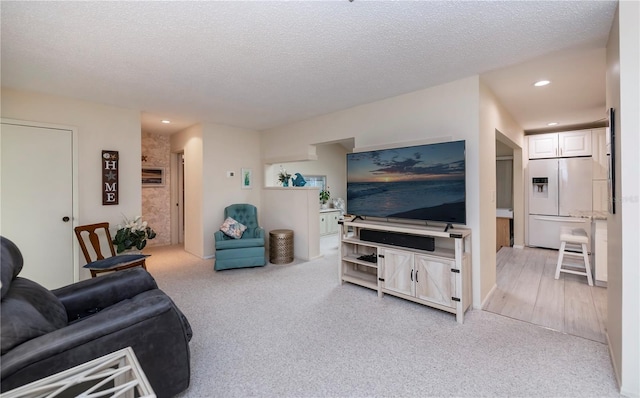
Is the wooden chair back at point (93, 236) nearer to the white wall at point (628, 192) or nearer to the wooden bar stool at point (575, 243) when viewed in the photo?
the white wall at point (628, 192)

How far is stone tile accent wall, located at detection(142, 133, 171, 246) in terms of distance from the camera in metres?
5.74

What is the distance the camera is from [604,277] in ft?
11.1

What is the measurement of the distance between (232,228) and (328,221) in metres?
3.37

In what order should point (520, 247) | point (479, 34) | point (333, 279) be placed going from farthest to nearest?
point (520, 247), point (333, 279), point (479, 34)

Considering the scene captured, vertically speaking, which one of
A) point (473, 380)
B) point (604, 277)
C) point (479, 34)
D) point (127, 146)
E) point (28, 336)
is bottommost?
point (473, 380)

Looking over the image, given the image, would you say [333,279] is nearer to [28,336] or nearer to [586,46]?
[28,336]

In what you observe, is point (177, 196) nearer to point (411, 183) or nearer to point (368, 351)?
point (411, 183)

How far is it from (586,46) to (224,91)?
3.59 m

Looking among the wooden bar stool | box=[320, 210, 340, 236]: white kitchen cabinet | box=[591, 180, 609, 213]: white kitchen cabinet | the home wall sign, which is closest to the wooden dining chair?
the home wall sign

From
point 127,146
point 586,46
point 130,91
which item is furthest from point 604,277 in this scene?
point 127,146

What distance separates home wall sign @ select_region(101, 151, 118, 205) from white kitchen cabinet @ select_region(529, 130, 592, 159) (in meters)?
7.58

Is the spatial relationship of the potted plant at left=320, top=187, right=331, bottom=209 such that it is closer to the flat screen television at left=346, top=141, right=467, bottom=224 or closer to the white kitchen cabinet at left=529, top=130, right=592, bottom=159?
the flat screen television at left=346, top=141, right=467, bottom=224

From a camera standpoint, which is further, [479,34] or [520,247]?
[520,247]

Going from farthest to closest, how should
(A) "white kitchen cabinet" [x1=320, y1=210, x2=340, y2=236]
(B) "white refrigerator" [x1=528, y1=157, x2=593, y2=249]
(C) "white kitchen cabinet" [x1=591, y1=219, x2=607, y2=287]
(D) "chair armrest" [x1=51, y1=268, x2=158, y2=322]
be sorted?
1. (A) "white kitchen cabinet" [x1=320, y1=210, x2=340, y2=236]
2. (B) "white refrigerator" [x1=528, y1=157, x2=593, y2=249]
3. (C) "white kitchen cabinet" [x1=591, y1=219, x2=607, y2=287]
4. (D) "chair armrest" [x1=51, y1=268, x2=158, y2=322]
